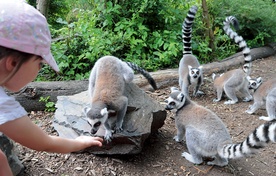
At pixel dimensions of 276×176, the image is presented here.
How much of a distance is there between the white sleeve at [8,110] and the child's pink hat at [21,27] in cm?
29

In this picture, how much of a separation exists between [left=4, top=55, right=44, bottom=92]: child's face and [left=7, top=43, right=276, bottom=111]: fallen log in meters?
3.50

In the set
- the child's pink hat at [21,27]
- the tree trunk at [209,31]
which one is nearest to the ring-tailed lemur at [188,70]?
the tree trunk at [209,31]

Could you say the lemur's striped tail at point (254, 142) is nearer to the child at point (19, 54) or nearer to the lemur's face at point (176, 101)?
the lemur's face at point (176, 101)

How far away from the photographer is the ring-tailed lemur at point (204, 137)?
3.47m

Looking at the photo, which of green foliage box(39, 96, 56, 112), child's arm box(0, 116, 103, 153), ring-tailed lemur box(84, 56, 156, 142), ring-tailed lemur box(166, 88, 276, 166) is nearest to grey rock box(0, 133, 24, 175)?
ring-tailed lemur box(84, 56, 156, 142)

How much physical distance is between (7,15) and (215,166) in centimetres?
326

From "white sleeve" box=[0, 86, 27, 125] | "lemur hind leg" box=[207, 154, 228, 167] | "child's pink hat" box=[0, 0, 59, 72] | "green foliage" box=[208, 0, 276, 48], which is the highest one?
"child's pink hat" box=[0, 0, 59, 72]

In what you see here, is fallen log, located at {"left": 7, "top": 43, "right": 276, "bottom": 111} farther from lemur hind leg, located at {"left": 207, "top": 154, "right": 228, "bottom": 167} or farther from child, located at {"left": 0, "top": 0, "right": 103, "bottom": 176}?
child, located at {"left": 0, "top": 0, "right": 103, "bottom": 176}

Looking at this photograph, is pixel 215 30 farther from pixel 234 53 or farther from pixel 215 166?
pixel 215 166

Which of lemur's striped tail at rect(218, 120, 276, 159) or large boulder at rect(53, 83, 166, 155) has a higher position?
lemur's striped tail at rect(218, 120, 276, 159)

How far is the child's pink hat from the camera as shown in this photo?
146 centimetres

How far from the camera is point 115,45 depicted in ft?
22.8

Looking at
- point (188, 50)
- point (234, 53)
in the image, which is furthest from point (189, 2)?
point (188, 50)

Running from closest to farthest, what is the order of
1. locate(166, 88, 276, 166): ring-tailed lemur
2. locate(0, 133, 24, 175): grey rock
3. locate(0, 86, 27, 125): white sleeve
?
locate(0, 86, 27, 125): white sleeve, locate(0, 133, 24, 175): grey rock, locate(166, 88, 276, 166): ring-tailed lemur
